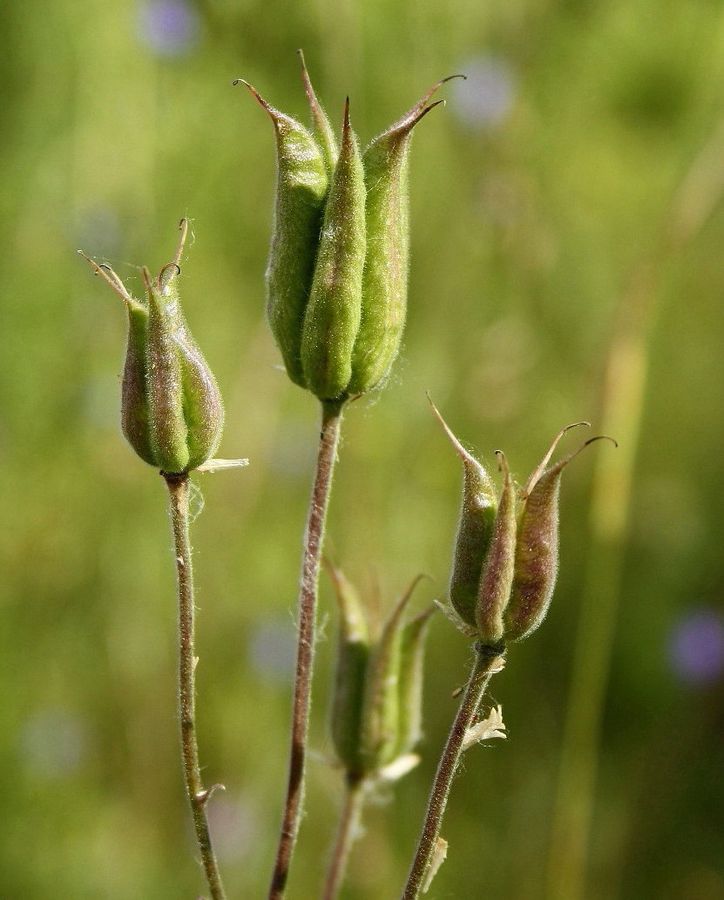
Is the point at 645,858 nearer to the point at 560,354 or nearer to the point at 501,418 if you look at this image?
the point at 501,418

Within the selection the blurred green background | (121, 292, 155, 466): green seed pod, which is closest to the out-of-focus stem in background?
the blurred green background

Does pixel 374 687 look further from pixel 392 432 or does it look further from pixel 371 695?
pixel 392 432

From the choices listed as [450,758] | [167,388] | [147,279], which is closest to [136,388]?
[167,388]

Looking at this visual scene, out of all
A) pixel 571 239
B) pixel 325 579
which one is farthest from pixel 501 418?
pixel 571 239

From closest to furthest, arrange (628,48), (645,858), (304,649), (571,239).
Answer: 1. (304,649)
2. (645,858)
3. (571,239)
4. (628,48)

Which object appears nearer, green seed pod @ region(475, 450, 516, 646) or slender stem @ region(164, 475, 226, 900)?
green seed pod @ region(475, 450, 516, 646)

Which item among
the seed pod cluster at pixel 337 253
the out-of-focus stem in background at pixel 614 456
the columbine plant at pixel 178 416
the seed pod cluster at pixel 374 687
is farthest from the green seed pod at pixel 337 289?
the out-of-focus stem in background at pixel 614 456

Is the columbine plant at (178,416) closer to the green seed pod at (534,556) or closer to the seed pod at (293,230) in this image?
the seed pod at (293,230)

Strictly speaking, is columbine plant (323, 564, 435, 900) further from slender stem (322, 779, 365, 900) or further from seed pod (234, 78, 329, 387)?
seed pod (234, 78, 329, 387)
